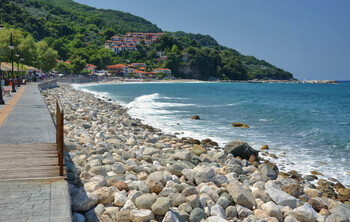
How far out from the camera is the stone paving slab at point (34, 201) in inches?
134

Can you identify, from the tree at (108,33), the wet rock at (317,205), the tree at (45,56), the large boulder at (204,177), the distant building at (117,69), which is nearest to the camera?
the wet rock at (317,205)

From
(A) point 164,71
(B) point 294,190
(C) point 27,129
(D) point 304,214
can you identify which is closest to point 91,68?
(A) point 164,71

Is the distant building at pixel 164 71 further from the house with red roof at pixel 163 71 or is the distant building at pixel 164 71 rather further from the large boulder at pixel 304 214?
the large boulder at pixel 304 214

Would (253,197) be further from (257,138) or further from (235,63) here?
(235,63)

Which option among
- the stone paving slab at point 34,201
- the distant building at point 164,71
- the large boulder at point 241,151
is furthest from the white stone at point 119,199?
the distant building at point 164,71

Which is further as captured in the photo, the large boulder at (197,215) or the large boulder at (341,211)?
the large boulder at (341,211)

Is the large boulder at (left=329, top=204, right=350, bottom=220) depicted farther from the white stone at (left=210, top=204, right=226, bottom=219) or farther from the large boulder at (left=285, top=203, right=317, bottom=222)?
the white stone at (left=210, top=204, right=226, bottom=219)

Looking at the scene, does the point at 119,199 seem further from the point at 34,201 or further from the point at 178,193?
the point at 34,201

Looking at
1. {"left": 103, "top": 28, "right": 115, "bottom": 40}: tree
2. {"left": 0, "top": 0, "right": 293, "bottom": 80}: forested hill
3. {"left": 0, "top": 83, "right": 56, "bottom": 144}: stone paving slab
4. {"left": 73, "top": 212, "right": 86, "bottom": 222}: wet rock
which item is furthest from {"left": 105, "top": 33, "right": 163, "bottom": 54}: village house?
{"left": 73, "top": 212, "right": 86, "bottom": 222}: wet rock

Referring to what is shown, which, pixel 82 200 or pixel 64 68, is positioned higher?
pixel 64 68

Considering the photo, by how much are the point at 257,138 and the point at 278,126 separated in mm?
4769

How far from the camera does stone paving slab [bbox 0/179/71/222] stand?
11.2ft

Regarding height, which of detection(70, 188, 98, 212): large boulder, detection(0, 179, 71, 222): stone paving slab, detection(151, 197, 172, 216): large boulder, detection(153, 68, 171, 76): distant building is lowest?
detection(151, 197, 172, 216): large boulder

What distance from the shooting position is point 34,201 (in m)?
3.74
